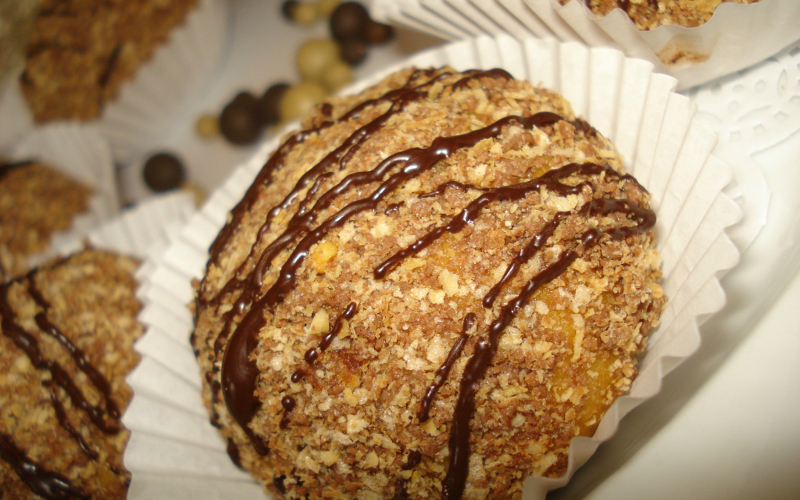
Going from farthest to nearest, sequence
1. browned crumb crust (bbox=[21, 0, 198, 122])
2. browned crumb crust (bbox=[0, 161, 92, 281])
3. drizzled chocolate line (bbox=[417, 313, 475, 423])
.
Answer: browned crumb crust (bbox=[21, 0, 198, 122]) < browned crumb crust (bbox=[0, 161, 92, 281]) < drizzled chocolate line (bbox=[417, 313, 475, 423])

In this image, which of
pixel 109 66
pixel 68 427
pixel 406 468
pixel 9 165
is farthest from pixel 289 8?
pixel 406 468

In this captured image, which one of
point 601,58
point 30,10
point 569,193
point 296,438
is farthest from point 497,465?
point 30,10

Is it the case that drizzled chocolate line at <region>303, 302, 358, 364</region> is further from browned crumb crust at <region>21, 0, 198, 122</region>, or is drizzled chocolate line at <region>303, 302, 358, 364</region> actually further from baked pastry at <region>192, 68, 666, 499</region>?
browned crumb crust at <region>21, 0, 198, 122</region>

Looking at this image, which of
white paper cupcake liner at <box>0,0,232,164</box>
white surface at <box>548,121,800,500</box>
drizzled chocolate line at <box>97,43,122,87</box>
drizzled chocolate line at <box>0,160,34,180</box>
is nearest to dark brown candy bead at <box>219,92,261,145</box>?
Result: white paper cupcake liner at <box>0,0,232,164</box>

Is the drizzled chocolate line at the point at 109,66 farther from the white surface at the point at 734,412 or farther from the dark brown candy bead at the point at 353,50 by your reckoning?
the white surface at the point at 734,412

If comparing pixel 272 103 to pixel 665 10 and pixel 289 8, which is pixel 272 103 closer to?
pixel 289 8

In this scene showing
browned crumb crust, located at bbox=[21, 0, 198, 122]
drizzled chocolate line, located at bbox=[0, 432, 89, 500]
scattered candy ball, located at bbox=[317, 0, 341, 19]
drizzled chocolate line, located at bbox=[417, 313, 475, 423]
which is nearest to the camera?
drizzled chocolate line, located at bbox=[417, 313, 475, 423]
